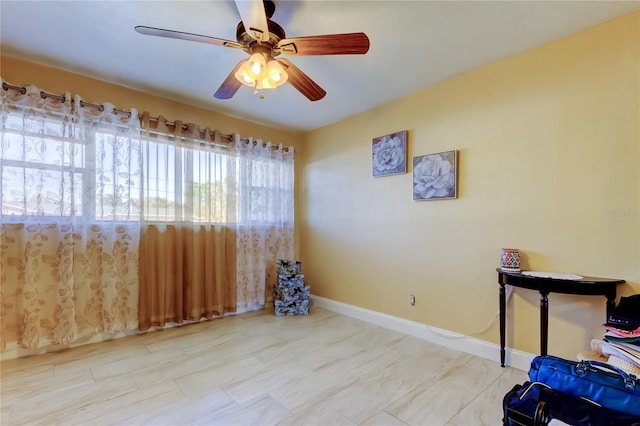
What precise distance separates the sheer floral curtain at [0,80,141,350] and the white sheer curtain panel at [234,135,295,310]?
3.60 ft

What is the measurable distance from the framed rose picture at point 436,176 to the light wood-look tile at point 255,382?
1395 millimetres

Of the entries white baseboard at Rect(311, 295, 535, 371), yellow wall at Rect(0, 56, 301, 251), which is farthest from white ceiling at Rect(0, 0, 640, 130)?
white baseboard at Rect(311, 295, 535, 371)

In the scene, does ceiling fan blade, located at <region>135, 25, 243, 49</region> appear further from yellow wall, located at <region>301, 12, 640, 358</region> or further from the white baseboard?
the white baseboard

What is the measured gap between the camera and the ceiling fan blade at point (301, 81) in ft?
6.07

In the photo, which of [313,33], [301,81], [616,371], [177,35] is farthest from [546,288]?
[177,35]

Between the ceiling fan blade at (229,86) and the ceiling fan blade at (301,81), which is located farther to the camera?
the ceiling fan blade at (229,86)

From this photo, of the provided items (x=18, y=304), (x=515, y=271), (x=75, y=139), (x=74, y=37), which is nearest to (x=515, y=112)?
(x=515, y=271)

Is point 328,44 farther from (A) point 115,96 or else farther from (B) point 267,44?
(A) point 115,96

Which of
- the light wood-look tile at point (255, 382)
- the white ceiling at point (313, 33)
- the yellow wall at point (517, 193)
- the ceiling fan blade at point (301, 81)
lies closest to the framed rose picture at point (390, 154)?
the yellow wall at point (517, 193)

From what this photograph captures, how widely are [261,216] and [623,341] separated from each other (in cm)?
326

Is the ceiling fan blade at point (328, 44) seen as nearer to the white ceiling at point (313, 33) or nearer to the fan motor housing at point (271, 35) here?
the fan motor housing at point (271, 35)

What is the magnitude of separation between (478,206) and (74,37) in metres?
3.40

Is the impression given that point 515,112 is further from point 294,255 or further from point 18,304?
point 18,304

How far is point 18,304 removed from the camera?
226 cm
